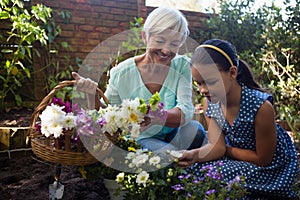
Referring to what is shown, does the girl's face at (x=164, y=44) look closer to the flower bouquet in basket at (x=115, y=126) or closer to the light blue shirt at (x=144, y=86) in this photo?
the light blue shirt at (x=144, y=86)

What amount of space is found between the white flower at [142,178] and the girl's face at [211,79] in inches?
17.0

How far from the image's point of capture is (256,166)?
4.45 feet

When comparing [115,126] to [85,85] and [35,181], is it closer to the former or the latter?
[85,85]

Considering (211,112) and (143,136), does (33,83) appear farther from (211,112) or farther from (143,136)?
(211,112)

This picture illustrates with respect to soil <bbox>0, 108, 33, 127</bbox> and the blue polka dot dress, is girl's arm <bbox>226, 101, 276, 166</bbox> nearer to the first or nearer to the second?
the blue polka dot dress

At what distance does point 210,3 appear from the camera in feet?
13.4

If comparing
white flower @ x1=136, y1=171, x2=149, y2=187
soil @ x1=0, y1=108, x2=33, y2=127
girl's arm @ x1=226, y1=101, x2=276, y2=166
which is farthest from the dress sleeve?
soil @ x1=0, y1=108, x2=33, y2=127

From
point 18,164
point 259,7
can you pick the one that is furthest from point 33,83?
point 259,7

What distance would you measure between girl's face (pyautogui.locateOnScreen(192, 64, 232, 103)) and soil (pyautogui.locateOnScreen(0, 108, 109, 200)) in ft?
2.35

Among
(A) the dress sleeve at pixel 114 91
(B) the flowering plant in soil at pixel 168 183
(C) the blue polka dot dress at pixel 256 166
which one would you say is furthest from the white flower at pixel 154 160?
(A) the dress sleeve at pixel 114 91

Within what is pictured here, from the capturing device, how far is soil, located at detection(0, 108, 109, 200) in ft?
5.02

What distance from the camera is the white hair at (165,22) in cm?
149

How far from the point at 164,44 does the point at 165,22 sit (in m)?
0.11

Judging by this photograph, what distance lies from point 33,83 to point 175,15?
6.02 feet
